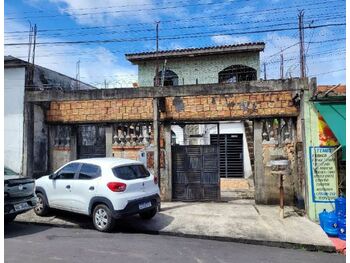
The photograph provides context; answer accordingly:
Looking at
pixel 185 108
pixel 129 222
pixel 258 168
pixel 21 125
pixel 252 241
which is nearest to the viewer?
pixel 252 241

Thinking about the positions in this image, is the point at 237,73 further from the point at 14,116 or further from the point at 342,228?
the point at 342,228

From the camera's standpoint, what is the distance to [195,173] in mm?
10398

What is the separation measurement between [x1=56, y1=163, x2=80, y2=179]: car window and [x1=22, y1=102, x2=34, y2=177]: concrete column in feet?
10.1

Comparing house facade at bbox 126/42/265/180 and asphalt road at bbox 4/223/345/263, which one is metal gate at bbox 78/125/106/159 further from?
house facade at bbox 126/42/265/180

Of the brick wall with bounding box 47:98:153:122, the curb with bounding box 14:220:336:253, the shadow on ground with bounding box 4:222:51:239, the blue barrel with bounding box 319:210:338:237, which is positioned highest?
the brick wall with bounding box 47:98:153:122

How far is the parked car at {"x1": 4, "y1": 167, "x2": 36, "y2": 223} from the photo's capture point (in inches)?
271

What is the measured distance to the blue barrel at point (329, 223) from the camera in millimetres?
6977

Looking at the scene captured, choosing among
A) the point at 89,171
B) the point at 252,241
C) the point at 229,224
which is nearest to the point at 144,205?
the point at 89,171

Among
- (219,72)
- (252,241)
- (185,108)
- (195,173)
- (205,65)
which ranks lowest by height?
(252,241)

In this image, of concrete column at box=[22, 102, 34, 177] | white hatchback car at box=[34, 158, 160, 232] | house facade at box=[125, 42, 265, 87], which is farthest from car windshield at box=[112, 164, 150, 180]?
house facade at box=[125, 42, 265, 87]

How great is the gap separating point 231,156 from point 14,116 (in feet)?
33.4

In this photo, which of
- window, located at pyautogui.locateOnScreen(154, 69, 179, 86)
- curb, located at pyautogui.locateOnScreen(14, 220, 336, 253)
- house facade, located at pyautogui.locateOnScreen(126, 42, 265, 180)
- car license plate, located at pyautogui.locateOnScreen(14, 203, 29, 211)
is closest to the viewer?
curb, located at pyautogui.locateOnScreen(14, 220, 336, 253)

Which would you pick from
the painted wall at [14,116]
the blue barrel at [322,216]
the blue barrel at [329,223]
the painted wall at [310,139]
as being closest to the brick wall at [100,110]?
the painted wall at [14,116]

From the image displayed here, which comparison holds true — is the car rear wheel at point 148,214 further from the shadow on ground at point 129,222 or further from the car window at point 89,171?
the car window at point 89,171
